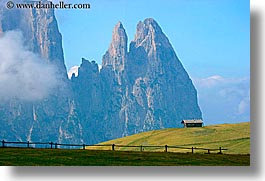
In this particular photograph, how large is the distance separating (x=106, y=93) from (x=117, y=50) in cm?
198

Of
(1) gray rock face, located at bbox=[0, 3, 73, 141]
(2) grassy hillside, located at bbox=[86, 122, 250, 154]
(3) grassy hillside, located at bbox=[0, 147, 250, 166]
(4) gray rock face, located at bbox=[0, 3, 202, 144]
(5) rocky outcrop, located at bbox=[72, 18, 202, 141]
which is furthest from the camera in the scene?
(5) rocky outcrop, located at bbox=[72, 18, 202, 141]

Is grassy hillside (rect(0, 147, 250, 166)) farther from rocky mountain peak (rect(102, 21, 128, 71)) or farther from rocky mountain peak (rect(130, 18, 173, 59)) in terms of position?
rocky mountain peak (rect(130, 18, 173, 59))

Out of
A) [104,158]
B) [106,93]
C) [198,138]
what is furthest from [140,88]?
[104,158]

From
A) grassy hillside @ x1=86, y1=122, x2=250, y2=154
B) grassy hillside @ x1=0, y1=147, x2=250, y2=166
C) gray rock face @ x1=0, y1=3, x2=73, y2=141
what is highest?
gray rock face @ x1=0, y1=3, x2=73, y2=141

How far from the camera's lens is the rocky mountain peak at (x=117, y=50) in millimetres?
20859

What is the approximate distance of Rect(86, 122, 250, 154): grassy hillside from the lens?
68.2 feet

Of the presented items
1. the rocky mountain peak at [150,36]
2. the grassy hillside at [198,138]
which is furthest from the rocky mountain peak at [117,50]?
the grassy hillside at [198,138]

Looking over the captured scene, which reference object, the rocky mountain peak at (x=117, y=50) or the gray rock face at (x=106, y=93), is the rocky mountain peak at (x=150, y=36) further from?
the rocky mountain peak at (x=117, y=50)

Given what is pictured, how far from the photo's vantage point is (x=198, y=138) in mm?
21688

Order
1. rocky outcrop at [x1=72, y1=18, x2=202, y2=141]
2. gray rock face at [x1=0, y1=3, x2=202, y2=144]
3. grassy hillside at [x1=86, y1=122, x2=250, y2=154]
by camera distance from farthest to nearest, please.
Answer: rocky outcrop at [x1=72, y1=18, x2=202, y2=141] → gray rock face at [x1=0, y1=3, x2=202, y2=144] → grassy hillside at [x1=86, y1=122, x2=250, y2=154]

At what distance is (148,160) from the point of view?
20.0 m

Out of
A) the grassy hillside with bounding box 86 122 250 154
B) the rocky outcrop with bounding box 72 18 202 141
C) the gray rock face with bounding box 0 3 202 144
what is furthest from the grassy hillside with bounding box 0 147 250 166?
the rocky outcrop with bounding box 72 18 202 141

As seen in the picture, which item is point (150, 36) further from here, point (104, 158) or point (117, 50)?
point (104, 158)

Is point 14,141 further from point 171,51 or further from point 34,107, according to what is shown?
point 171,51
